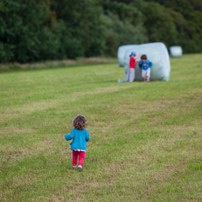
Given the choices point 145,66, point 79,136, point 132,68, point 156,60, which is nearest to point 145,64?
point 145,66

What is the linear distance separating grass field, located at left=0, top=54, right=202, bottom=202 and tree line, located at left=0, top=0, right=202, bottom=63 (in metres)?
27.7

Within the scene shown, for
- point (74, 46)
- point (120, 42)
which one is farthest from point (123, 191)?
point (120, 42)

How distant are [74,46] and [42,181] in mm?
44557

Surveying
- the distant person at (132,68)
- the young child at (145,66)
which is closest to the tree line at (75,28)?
the distant person at (132,68)

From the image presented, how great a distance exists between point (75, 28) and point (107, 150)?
46.2 m

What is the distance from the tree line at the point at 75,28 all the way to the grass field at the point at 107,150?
2773 cm

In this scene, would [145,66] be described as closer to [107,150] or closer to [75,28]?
[107,150]

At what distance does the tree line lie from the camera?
133ft

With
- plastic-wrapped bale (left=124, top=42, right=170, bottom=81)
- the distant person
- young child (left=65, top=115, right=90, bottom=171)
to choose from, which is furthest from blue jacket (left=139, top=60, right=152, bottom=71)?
young child (left=65, top=115, right=90, bottom=171)

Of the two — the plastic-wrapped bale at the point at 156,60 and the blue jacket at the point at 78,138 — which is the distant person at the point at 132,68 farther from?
the blue jacket at the point at 78,138

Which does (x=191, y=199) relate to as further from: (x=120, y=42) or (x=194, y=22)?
(x=194, y=22)

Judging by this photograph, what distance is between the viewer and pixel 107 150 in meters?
7.41

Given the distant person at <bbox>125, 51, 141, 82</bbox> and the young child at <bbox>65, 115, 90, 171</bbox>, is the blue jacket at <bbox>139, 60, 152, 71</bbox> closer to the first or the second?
the distant person at <bbox>125, 51, 141, 82</bbox>

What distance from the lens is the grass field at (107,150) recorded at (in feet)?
17.9
